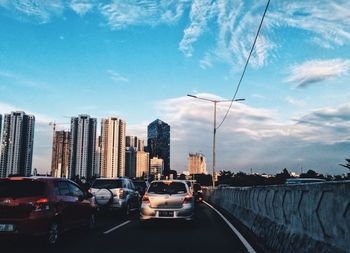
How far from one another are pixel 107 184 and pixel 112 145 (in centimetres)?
7857

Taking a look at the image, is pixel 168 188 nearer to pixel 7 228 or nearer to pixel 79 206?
pixel 79 206

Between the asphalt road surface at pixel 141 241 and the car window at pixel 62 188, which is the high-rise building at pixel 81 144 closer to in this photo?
→ the asphalt road surface at pixel 141 241

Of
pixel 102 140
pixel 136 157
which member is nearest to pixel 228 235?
pixel 102 140

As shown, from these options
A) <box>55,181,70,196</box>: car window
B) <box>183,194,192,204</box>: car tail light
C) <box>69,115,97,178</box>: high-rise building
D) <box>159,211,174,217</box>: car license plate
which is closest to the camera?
<box>55,181,70,196</box>: car window

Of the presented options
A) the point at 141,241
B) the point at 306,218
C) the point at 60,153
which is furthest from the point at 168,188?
the point at 60,153

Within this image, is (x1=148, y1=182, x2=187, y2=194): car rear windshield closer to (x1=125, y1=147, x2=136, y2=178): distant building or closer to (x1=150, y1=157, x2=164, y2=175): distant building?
(x1=125, y1=147, x2=136, y2=178): distant building

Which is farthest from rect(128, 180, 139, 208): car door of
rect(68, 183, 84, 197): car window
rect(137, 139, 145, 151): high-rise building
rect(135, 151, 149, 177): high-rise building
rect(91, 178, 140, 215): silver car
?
rect(137, 139, 145, 151): high-rise building

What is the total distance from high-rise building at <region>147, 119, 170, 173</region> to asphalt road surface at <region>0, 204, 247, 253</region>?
13967 centimetres

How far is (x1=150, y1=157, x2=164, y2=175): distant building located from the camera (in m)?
137

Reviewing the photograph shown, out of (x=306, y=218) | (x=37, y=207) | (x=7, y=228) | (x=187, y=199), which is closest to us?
(x=306, y=218)

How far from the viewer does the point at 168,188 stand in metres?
13.5

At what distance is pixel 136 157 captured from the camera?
412ft

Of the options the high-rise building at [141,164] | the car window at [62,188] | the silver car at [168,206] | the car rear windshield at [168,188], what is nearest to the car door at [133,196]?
the car rear windshield at [168,188]

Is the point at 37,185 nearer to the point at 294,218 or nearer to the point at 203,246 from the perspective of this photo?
the point at 203,246
